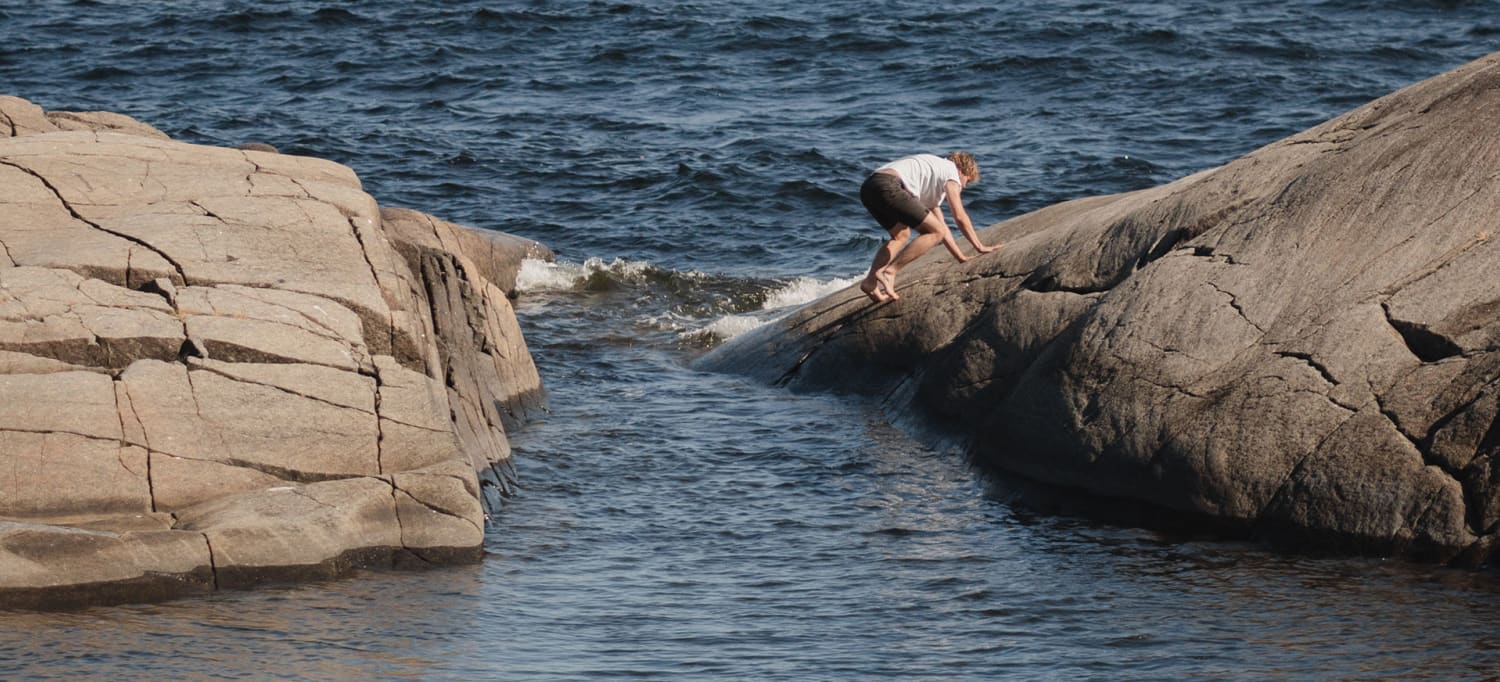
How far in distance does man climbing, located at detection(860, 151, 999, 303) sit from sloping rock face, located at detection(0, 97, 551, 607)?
3.65 m

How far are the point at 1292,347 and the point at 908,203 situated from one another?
4269 millimetres

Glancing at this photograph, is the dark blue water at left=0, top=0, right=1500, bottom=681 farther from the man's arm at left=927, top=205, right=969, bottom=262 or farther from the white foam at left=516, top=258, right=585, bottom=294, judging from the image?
the man's arm at left=927, top=205, right=969, bottom=262

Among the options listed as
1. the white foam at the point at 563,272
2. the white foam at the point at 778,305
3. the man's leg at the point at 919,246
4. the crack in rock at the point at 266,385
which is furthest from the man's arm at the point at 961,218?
the white foam at the point at 563,272

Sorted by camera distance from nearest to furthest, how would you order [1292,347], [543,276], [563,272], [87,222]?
[1292,347], [87,222], [543,276], [563,272]

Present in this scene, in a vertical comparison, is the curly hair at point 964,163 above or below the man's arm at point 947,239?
above

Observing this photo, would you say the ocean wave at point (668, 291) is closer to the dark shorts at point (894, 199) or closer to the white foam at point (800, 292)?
the white foam at point (800, 292)

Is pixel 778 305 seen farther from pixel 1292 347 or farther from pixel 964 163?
pixel 1292 347

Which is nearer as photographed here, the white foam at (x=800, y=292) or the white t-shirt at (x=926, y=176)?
the white t-shirt at (x=926, y=176)

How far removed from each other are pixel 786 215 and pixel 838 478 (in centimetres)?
1027

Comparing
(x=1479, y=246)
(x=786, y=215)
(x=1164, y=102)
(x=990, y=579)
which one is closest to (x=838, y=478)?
(x=990, y=579)

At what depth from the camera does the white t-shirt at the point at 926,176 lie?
13875 mm

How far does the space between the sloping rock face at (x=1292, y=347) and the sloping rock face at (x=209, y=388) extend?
374 centimetres

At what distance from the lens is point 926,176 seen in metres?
13.9

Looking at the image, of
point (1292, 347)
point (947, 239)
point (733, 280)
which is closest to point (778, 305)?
point (733, 280)
